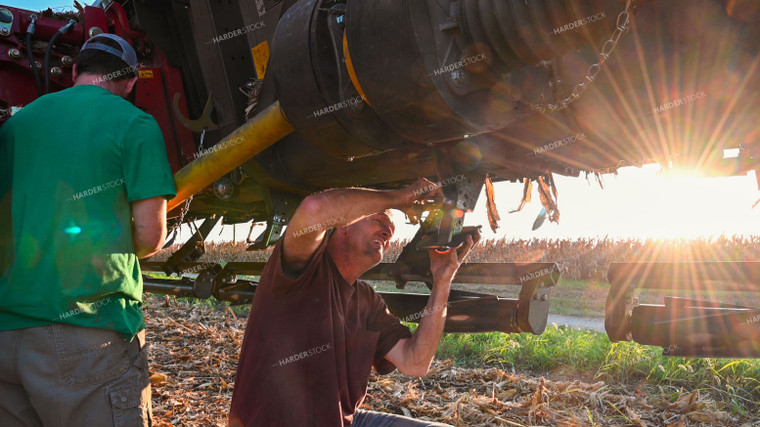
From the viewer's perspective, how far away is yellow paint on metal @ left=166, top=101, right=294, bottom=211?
2.65 metres

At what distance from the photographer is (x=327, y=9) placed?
7.49 feet

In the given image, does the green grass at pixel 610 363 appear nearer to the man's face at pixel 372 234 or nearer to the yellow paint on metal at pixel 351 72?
the man's face at pixel 372 234

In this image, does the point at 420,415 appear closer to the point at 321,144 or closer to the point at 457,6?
the point at 321,144

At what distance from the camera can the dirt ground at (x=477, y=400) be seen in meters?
3.90

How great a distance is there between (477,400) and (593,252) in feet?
42.9

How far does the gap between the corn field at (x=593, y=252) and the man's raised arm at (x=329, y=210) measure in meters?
12.2

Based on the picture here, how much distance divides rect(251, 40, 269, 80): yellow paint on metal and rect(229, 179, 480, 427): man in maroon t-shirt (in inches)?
42.2

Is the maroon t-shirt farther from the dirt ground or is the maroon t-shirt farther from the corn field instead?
the corn field

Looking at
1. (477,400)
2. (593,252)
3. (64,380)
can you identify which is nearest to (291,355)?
(64,380)

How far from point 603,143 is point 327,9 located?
4.15 feet

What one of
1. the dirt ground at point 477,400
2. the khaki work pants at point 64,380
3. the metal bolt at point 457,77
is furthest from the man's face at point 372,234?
the dirt ground at point 477,400

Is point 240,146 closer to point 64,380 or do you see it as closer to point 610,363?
point 64,380

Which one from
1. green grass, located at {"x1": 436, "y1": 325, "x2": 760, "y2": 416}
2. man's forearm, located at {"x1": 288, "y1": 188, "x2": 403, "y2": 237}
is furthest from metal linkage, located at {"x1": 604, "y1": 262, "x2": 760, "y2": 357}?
green grass, located at {"x1": 436, "y1": 325, "x2": 760, "y2": 416}

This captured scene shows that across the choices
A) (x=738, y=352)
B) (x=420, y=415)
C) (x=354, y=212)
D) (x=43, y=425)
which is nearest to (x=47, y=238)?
(x=43, y=425)
